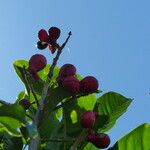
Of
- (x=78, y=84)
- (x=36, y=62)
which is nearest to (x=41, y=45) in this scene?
(x=36, y=62)

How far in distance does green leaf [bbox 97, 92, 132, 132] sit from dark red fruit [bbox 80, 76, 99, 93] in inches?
17.5

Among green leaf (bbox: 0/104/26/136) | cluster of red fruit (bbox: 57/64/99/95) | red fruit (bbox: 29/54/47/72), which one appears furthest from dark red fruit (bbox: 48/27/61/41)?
green leaf (bbox: 0/104/26/136)

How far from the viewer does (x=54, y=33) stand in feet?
12.1

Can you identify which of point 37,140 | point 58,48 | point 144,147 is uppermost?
point 58,48

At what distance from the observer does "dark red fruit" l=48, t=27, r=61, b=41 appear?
3666mm

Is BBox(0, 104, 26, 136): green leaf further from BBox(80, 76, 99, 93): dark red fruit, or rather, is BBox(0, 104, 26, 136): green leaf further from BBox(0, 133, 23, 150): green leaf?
BBox(80, 76, 99, 93): dark red fruit

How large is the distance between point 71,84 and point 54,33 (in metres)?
0.50

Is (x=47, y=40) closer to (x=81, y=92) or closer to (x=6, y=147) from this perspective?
(x=81, y=92)

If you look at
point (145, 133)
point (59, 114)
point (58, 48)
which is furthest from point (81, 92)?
point (59, 114)

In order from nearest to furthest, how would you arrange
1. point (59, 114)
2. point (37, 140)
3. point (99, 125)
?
point (37, 140)
point (99, 125)
point (59, 114)

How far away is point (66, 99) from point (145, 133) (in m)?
0.67

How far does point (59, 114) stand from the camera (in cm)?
446

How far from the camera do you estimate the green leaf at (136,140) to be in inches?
145

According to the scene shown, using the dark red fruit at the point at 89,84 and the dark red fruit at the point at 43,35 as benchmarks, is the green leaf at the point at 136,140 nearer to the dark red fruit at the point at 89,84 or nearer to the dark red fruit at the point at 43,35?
the dark red fruit at the point at 89,84
